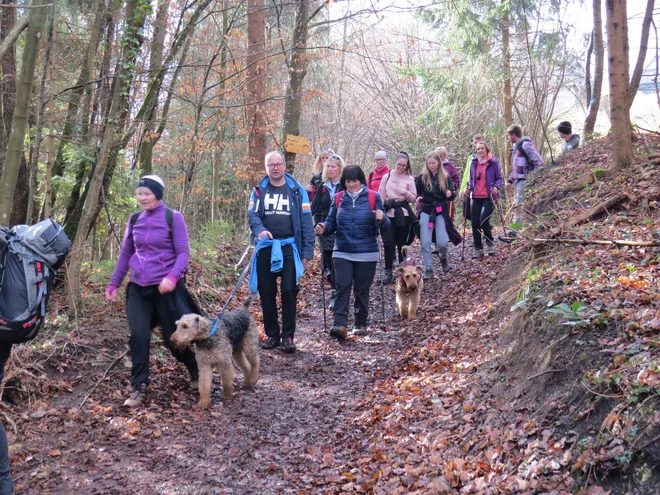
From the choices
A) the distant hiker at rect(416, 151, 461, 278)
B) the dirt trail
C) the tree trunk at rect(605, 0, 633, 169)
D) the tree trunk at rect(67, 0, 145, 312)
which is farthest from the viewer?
the distant hiker at rect(416, 151, 461, 278)

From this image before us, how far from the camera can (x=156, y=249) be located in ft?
18.3

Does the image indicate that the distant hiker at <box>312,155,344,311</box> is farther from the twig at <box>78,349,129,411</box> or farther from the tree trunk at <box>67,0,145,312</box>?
the twig at <box>78,349,129,411</box>

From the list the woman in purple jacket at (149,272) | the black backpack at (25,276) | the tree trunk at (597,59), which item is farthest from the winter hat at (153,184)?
the tree trunk at (597,59)

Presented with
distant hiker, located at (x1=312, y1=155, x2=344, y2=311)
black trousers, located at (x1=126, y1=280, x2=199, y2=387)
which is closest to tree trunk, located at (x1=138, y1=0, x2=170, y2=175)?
distant hiker, located at (x1=312, y1=155, x2=344, y2=311)

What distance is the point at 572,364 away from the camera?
13.3ft

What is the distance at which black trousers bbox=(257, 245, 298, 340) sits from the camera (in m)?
7.40

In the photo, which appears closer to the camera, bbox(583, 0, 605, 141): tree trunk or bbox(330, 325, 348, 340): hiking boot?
bbox(330, 325, 348, 340): hiking boot

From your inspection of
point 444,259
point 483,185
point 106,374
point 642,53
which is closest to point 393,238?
point 444,259

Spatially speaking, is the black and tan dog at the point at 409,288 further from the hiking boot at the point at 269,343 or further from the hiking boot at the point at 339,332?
the hiking boot at the point at 269,343

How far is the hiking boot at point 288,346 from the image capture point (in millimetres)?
7516

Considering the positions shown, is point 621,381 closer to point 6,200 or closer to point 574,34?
point 6,200

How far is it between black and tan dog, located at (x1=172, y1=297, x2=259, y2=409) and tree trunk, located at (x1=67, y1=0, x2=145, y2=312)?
2029mm

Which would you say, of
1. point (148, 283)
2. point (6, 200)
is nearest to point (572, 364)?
point (148, 283)

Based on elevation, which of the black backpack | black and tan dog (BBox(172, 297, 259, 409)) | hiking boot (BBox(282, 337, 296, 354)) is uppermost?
the black backpack
